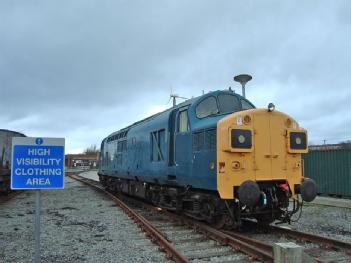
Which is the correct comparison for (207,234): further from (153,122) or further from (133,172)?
(133,172)

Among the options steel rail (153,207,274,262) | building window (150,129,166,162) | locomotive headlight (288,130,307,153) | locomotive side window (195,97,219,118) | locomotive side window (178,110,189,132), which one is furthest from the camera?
building window (150,129,166,162)

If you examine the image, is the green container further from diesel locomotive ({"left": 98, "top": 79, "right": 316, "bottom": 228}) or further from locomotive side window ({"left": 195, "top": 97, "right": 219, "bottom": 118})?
locomotive side window ({"left": 195, "top": 97, "right": 219, "bottom": 118})

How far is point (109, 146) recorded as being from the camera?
22438 mm

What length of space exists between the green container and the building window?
9.40 meters

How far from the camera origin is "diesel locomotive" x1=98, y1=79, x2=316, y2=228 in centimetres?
836

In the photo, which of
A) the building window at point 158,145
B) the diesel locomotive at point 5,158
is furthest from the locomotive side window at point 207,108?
the diesel locomotive at point 5,158

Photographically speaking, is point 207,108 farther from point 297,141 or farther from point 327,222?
point 327,222

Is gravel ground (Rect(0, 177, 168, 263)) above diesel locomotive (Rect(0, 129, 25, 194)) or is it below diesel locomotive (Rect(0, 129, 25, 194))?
below

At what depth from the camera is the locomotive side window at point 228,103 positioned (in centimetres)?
1027

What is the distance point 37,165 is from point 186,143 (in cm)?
536

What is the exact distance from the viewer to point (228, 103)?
10.4 m

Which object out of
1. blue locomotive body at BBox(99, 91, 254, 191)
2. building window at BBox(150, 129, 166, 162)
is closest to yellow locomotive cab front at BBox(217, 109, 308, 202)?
blue locomotive body at BBox(99, 91, 254, 191)

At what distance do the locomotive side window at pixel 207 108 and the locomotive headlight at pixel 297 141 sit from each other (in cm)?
201

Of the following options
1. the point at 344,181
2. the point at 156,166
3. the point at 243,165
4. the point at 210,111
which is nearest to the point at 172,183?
the point at 156,166
